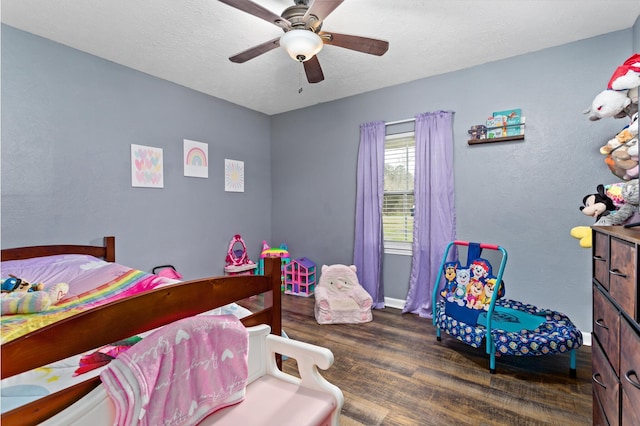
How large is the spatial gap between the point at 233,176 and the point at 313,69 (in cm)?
213

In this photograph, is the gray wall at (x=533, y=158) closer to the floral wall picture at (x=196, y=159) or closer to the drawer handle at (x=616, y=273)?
the drawer handle at (x=616, y=273)

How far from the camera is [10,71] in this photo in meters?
2.30

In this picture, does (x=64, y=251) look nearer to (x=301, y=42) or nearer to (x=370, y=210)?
(x=301, y=42)

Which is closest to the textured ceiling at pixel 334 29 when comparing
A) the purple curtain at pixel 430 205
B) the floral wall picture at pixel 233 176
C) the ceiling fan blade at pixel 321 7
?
the ceiling fan blade at pixel 321 7

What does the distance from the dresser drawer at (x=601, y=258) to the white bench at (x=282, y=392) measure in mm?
1202

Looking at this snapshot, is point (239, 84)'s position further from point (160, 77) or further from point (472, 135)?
point (472, 135)

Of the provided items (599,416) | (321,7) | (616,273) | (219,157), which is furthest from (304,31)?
(599,416)

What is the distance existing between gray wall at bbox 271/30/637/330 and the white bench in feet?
7.94

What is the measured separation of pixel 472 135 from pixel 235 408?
120 inches

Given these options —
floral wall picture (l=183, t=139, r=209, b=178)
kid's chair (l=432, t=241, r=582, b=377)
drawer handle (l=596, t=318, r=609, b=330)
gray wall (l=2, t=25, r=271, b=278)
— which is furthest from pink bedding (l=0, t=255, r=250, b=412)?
kid's chair (l=432, t=241, r=582, b=377)

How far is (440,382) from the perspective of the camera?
6.57ft

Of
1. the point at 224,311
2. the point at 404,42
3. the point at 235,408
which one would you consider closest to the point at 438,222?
the point at 404,42

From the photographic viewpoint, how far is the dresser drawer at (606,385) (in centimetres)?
108

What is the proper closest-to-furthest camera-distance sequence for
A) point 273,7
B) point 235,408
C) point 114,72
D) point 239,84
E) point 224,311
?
point 235,408, point 224,311, point 273,7, point 114,72, point 239,84
